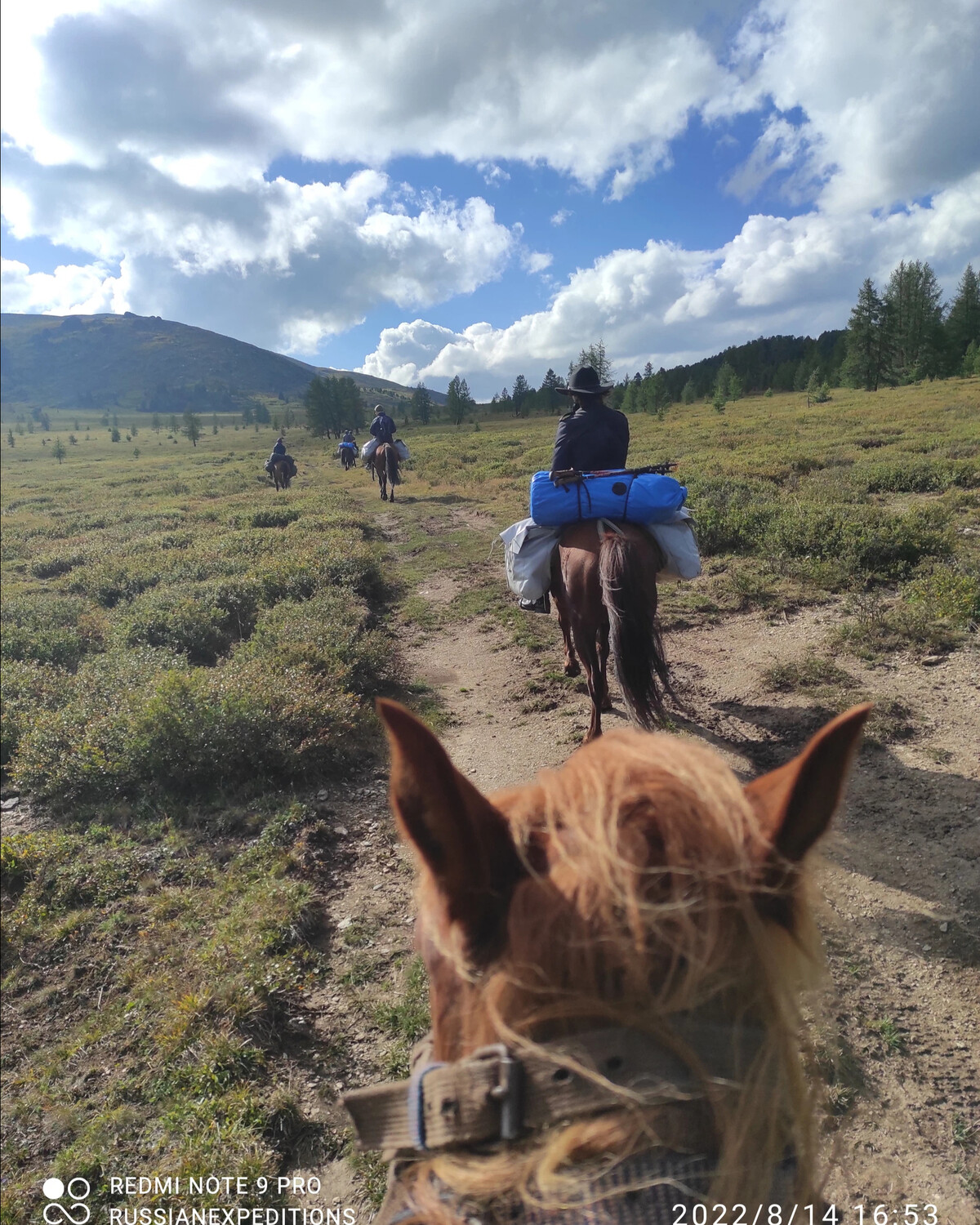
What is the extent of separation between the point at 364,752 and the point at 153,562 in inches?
337

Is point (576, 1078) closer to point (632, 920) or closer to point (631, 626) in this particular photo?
point (632, 920)

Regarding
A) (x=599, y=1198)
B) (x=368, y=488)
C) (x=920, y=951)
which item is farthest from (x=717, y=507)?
(x=368, y=488)

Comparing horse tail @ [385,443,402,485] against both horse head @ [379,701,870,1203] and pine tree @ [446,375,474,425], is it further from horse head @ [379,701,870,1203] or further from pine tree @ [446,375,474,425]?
pine tree @ [446,375,474,425]

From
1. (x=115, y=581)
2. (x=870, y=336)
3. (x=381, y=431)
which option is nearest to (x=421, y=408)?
(x=870, y=336)

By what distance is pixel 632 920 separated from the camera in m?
0.79

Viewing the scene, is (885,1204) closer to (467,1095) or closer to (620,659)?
(467,1095)

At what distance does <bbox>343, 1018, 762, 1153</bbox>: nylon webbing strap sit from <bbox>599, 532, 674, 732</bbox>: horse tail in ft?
10.9

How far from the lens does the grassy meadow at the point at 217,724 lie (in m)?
2.54

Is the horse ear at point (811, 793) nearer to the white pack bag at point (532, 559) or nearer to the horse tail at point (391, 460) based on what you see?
the white pack bag at point (532, 559)

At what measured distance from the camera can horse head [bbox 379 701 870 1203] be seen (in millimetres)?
799

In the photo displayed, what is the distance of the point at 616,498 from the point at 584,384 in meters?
1.63

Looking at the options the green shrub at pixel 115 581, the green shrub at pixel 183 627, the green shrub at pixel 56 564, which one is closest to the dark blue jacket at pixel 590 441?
the green shrub at pixel 183 627

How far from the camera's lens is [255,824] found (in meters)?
4.20

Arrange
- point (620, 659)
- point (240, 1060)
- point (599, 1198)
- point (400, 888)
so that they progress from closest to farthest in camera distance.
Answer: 1. point (599, 1198)
2. point (240, 1060)
3. point (400, 888)
4. point (620, 659)
